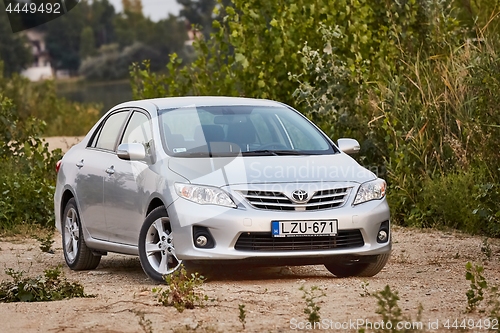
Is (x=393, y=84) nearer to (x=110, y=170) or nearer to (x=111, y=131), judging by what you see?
(x=111, y=131)

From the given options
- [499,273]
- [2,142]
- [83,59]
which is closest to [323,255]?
[499,273]

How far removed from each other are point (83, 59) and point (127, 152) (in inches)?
2832

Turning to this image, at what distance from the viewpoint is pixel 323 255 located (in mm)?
8641

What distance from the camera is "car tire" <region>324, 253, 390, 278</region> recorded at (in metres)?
9.16

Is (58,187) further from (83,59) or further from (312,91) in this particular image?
(83,59)

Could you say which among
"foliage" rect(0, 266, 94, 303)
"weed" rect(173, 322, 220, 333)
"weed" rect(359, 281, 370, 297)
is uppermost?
"weed" rect(173, 322, 220, 333)

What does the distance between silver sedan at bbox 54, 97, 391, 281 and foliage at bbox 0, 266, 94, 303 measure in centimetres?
79

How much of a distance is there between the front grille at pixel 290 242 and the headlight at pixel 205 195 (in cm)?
29

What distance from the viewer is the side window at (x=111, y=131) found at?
1022 cm

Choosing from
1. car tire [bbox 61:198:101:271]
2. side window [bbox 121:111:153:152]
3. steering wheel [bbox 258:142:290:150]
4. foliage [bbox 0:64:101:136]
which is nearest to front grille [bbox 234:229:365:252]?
steering wheel [bbox 258:142:290:150]

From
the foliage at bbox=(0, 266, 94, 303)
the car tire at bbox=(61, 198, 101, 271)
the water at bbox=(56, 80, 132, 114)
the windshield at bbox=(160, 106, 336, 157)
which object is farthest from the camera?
the water at bbox=(56, 80, 132, 114)

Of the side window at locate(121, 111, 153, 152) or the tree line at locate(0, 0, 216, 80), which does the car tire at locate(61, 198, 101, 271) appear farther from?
the tree line at locate(0, 0, 216, 80)

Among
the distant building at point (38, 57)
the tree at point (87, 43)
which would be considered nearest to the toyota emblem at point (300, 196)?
the distant building at point (38, 57)

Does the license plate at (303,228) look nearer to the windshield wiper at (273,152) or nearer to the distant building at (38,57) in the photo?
the windshield wiper at (273,152)
